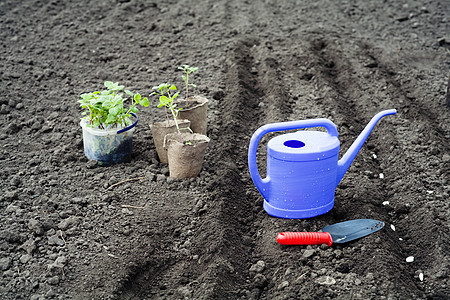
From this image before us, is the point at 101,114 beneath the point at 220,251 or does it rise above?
above

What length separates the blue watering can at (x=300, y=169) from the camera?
3.03 m

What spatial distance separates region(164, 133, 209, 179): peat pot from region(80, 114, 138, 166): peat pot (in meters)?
0.37

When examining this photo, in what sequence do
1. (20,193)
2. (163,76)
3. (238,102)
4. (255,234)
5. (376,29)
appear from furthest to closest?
(376,29)
(163,76)
(238,102)
(20,193)
(255,234)

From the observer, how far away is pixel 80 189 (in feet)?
11.6

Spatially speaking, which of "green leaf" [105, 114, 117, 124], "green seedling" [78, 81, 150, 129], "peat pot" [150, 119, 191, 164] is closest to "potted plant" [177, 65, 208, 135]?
"peat pot" [150, 119, 191, 164]

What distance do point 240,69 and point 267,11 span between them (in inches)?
81.7

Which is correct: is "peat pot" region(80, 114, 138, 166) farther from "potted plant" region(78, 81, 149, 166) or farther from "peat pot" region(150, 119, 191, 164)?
"peat pot" region(150, 119, 191, 164)

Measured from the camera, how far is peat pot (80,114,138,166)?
3.73 m

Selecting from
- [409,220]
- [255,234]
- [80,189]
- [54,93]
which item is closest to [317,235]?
[255,234]

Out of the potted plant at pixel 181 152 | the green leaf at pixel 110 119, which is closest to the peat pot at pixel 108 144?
the green leaf at pixel 110 119

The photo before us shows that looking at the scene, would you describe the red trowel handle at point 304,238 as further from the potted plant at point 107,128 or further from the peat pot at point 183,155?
the potted plant at point 107,128

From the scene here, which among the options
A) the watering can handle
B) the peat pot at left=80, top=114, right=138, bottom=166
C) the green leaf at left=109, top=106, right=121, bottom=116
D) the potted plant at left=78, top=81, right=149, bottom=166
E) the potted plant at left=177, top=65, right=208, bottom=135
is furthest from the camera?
the potted plant at left=177, top=65, right=208, bottom=135

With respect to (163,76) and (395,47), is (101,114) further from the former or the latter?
(395,47)

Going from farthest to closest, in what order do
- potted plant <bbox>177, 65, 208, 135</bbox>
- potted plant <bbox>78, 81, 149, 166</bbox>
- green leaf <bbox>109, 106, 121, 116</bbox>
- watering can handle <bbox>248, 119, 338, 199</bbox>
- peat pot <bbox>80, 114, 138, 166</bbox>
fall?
potted plant <bbox>177, 65, 208, 135</bbox>
peat pot <bbox>80, 114, 138, 166</bbox>
potted plant <bbox>78, 81, 149, 166</bbox>
green leaf <bbox>109, 106, 121, 116</bbox>
watering can handle <bbox>248, 119, 338, 199</bbox>
